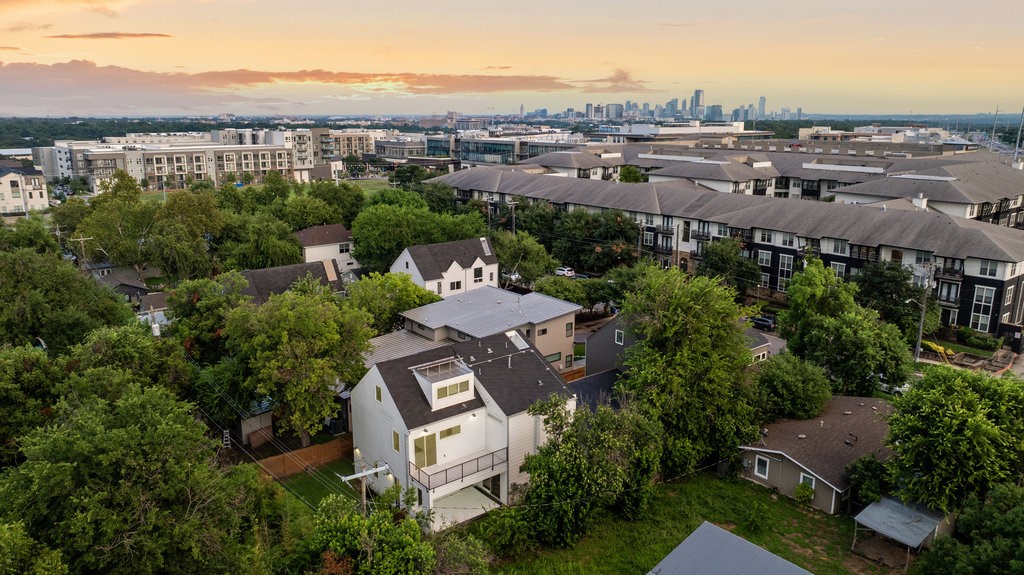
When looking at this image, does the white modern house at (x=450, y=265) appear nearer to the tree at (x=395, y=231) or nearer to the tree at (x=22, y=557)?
the tree at (x=395, y=231)

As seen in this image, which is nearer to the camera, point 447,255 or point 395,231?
point 447,255

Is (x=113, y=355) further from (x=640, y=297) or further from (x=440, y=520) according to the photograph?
(x=640, y=297)

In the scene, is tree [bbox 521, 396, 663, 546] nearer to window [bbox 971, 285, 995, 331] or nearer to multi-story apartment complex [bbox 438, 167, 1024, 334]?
multi-story apartment complex [bbox 438, 167, 1024, 334]

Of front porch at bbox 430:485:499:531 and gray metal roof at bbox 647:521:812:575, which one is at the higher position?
gray metal roof at bbox 647:521:812:575

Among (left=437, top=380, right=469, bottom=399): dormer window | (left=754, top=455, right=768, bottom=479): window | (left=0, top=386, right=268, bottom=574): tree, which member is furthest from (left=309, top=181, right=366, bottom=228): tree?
(left=0, top=386, right=268, bottom=574): tree

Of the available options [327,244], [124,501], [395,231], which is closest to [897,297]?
[395,231]

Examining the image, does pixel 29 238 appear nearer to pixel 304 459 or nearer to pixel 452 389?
pixel 304 459


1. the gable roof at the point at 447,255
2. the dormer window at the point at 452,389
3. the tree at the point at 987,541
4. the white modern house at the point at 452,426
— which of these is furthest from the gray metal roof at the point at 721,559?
the gable roof at the point at 447,255
